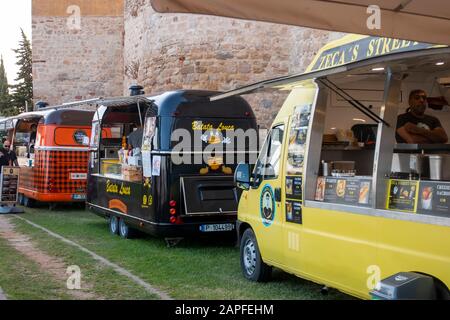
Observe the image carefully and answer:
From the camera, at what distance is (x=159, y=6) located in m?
4.06

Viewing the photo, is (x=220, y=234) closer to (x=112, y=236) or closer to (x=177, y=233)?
(x=177, y=233)

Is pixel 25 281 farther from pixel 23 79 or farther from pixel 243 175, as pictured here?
pixel 23 79

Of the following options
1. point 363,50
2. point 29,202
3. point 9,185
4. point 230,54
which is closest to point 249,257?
point 363,50

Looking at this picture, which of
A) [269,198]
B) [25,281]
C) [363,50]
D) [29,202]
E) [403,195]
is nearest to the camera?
[403,195]

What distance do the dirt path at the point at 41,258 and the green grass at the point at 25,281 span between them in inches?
3.9

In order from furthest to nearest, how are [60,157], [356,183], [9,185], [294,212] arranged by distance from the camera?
[60,157], [9,185], [294,212], [356,183]

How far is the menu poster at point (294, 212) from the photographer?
22.3ft

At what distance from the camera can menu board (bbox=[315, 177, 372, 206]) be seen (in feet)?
19.4

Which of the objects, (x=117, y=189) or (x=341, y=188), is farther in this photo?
(x=117, y=189)

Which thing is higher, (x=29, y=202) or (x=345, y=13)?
(x=345, y=13)

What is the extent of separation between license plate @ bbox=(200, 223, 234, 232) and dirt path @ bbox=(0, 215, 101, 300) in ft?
7.32

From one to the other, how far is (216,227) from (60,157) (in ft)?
24.0

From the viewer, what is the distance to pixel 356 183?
20.0 feet
